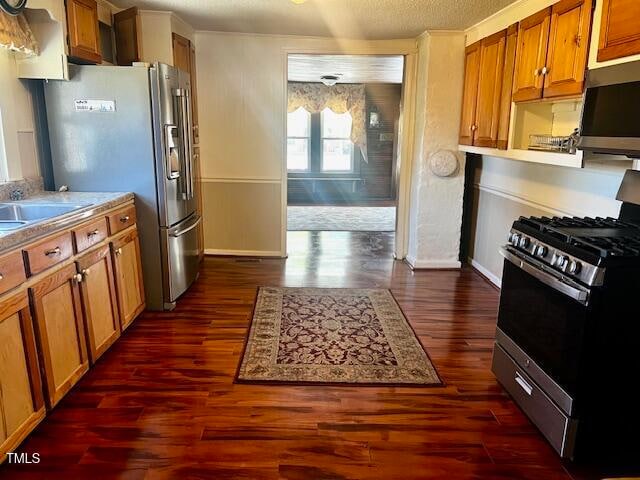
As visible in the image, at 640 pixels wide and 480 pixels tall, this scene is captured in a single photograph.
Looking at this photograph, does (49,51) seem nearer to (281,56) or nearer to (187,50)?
(187,50)

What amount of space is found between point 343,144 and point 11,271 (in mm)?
7963

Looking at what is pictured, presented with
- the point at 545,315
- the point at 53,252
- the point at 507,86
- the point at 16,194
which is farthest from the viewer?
the point at 507,86

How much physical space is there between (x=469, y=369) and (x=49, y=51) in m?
3.19

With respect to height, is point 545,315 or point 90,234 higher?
point 90,234

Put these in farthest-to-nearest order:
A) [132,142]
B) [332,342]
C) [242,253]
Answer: [242,253] → [132,142] → [332,342]

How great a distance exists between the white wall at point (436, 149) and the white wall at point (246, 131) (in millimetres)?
474

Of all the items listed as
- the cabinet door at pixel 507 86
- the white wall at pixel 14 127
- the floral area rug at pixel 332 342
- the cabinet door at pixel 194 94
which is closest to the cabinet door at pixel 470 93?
the cabinet door at pixel 507 86

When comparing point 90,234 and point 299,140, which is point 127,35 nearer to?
point 90,234

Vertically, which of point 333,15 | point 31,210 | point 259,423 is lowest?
point 259,423

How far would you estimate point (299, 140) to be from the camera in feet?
30.6

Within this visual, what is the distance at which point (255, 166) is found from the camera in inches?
194

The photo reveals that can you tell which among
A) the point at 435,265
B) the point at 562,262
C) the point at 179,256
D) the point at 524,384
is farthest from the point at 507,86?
the point at 179,256

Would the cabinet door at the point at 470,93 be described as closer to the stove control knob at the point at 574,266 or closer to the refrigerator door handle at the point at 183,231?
the stove control knob at the point at 574,266

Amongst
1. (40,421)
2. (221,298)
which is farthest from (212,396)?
(221,298)
